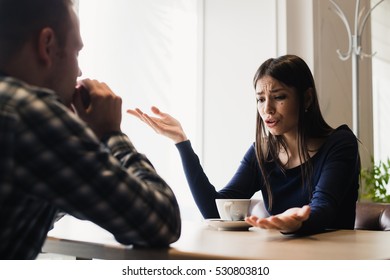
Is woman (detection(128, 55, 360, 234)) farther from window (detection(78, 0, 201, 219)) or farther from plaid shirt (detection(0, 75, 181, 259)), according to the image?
window (detection(78, 0, 201, 219))

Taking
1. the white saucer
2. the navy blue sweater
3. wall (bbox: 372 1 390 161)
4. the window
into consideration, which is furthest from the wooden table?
wall (bbox: 372 1 390 161)

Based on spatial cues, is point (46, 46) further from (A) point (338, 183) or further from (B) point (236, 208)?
(A) point (338, 183)

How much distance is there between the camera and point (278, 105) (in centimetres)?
186

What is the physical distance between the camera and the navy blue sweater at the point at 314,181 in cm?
158

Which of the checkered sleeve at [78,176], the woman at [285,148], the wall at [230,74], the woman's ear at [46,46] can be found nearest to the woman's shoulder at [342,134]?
the woman at [285,148]

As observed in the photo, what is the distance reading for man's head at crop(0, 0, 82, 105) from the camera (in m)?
0.80

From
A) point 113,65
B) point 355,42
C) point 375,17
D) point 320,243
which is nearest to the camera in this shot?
point 320,243

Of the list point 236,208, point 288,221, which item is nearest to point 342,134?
point 236,208

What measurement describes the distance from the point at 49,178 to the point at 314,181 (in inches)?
47.9

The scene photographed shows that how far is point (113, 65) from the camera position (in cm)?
306

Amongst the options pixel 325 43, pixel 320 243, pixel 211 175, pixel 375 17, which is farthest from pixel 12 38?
pixel 375 17

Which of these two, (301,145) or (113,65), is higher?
(113,65)

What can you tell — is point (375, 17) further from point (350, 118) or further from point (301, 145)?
point (301, 145)
